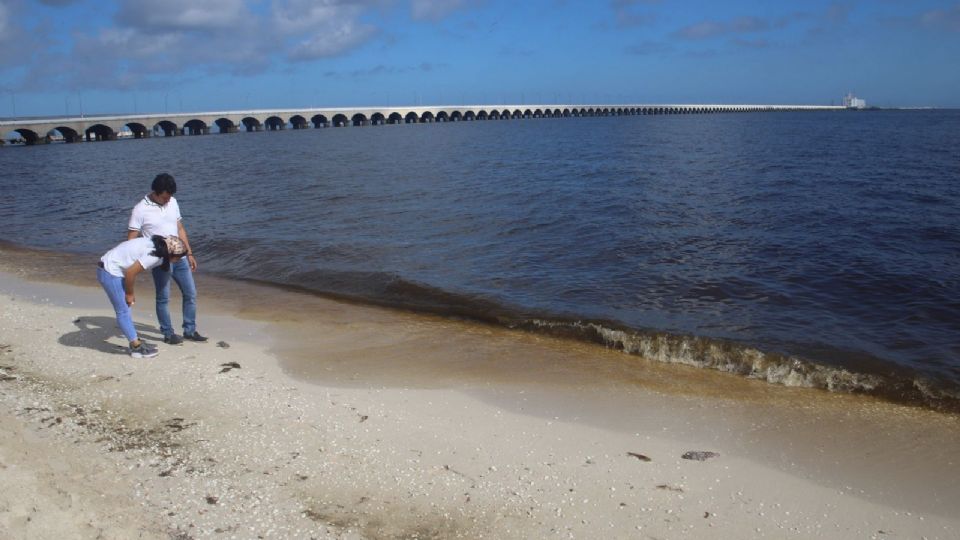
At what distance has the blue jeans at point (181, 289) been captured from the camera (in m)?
8.37

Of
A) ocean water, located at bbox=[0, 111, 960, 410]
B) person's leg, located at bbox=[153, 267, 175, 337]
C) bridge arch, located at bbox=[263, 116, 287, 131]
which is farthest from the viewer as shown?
bridge arch, located at bbox=[263, 116, 287, 131]

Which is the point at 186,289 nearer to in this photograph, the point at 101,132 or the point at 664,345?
the point at 664,345

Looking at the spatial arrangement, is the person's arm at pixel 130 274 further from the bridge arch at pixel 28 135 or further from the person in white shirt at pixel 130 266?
the bridge arch at pixel 28 135

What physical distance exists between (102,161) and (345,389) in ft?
192

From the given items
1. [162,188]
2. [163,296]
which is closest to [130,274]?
[163,296]

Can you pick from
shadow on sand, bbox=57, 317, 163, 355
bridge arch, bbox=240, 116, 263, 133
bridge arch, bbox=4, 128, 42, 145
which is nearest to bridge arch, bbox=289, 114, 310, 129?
bridge arch, bbox=240, 116, 263, 133

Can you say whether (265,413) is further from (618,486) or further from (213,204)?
(213,204)

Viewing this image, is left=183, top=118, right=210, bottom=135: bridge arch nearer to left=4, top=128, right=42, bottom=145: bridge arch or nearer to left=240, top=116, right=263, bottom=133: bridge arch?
left=240, top=116, right=263, bottom=133: bridge arch

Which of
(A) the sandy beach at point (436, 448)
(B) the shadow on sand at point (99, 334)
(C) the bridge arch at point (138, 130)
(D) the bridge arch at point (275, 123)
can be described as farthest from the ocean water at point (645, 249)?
(D) the bridge arch at point (275, 123)

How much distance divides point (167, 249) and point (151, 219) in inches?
17.1

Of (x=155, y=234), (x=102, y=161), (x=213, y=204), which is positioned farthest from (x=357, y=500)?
(x=102, y=161)

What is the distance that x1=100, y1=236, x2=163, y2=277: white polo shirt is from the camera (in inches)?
305

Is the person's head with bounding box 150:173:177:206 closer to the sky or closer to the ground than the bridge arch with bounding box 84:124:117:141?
closer to the ground

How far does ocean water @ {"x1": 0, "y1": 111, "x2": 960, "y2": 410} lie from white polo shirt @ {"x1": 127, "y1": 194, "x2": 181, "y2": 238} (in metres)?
4.86
